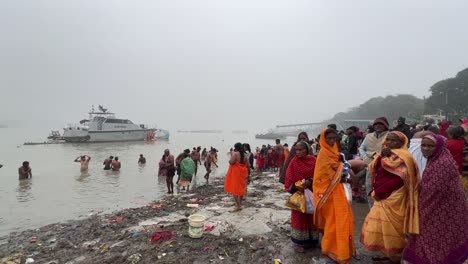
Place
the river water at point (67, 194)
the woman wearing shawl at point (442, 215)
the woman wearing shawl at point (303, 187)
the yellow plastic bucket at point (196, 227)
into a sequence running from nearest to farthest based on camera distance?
the woman wearing shawl at point (442, 215) → the woman wearing shawl at point (303, 187) → the yellow plastic bucket at point (196, 227) → the river water at point (67, 194)

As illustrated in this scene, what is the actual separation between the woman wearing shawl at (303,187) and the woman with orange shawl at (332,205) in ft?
0.87

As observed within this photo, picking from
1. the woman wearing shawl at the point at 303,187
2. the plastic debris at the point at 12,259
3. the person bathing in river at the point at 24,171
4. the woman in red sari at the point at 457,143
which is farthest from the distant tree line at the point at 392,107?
the plastic debris at the point at 12,259

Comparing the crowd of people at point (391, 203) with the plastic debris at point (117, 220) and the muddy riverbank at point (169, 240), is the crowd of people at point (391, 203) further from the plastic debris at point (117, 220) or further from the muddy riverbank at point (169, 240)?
the plastic debris at point (117, 220)

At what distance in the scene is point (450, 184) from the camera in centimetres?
261

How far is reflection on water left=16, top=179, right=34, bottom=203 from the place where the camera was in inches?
408

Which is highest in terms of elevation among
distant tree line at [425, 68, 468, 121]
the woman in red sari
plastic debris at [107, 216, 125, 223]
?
distant tree line at [425, 68, 468, 121]

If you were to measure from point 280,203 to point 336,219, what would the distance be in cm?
383

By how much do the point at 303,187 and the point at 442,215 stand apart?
54.4 inches

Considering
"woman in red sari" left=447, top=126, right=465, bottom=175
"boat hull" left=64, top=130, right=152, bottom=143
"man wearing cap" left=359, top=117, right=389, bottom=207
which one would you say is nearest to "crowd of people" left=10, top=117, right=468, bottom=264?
"man wearing cap" left=359, top=117, right=389, bottom=207

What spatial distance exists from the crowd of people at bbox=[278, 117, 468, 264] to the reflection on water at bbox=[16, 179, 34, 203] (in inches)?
410

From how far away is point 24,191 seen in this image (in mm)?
11570

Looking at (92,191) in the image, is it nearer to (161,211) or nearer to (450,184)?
(161,211)

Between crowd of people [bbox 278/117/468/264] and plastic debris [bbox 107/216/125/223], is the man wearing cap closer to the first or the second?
crowd of people [bbox 278/117/468/264]

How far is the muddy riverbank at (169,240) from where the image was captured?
4.05 metres
